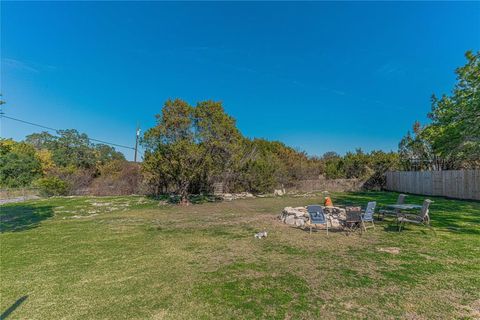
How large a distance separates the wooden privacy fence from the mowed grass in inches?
366

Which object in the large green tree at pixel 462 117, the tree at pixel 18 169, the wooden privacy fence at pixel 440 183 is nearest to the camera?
the large green tree at pixel 462 117

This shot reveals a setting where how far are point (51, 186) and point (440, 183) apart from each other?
28213mm

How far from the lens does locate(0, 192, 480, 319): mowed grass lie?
3.09m

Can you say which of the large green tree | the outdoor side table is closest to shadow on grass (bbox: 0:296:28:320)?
the outdoor side table

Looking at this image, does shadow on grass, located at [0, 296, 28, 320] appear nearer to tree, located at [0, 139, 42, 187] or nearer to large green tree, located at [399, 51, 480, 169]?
large green tree, located at [399, 51, 480, 169]

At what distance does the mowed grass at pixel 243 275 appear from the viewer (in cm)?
309

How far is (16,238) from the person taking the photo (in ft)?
23.2

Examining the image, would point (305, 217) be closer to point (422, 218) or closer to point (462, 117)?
point (422, 218)

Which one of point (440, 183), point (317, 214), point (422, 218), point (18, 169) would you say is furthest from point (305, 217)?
point (18, 169)

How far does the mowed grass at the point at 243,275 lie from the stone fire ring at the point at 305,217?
948mm

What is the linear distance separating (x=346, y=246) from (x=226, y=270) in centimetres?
296

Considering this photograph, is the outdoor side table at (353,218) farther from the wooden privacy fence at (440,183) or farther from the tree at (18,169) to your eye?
the tree at (18,169)

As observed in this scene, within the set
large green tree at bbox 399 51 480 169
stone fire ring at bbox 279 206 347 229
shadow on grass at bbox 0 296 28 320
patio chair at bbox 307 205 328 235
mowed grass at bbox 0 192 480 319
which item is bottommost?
shadow on grass at bbox 0 296 28 320

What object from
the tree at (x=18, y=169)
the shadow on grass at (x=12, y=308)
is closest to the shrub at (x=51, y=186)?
the tree at (x=18, y=169)
